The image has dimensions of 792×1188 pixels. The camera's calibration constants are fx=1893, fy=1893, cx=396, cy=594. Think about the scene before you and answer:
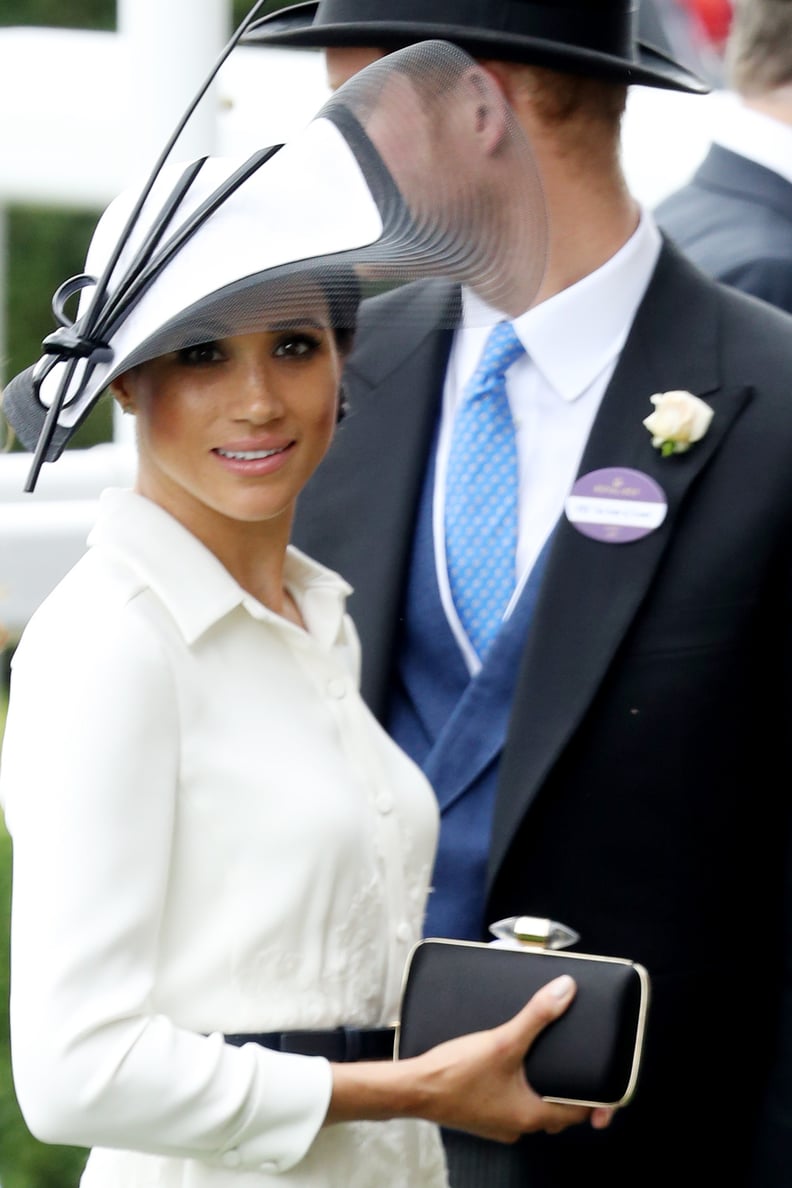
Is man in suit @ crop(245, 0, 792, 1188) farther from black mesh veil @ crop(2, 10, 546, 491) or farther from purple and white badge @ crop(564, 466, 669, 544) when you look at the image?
black mesh veil @ crop(2, 10, 546, 491)

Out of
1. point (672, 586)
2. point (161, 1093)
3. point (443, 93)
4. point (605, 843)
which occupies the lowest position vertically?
point (605, 843)

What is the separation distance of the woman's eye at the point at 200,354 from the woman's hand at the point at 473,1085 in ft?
1.89

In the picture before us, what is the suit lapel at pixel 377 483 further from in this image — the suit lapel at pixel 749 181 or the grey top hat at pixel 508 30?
the suit lapel at pixel 749 181

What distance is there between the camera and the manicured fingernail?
1.58m

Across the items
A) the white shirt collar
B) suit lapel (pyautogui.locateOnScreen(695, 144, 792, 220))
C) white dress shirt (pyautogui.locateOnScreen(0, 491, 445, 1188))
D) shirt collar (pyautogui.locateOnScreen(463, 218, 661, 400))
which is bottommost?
white dress shirt (pyautogui.locateOnScreen(0, 491, 445, 1188))

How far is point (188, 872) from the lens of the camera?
147cm

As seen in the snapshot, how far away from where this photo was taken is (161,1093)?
140cm

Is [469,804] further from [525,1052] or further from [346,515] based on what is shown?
[525,1052]

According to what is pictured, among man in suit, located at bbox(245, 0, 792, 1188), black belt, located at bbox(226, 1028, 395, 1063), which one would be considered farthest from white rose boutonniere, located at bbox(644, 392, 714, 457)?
black belt, located at bbox(226, 1028, 395, 1063)

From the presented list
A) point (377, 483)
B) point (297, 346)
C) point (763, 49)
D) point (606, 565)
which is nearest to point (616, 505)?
point (606, 565)

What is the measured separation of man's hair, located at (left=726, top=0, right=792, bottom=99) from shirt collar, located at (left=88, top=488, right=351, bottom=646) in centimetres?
207

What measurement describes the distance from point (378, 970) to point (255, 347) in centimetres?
54

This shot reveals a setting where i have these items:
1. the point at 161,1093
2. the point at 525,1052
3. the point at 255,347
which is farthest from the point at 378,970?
the point at 255,347

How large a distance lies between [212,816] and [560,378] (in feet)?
3.31
